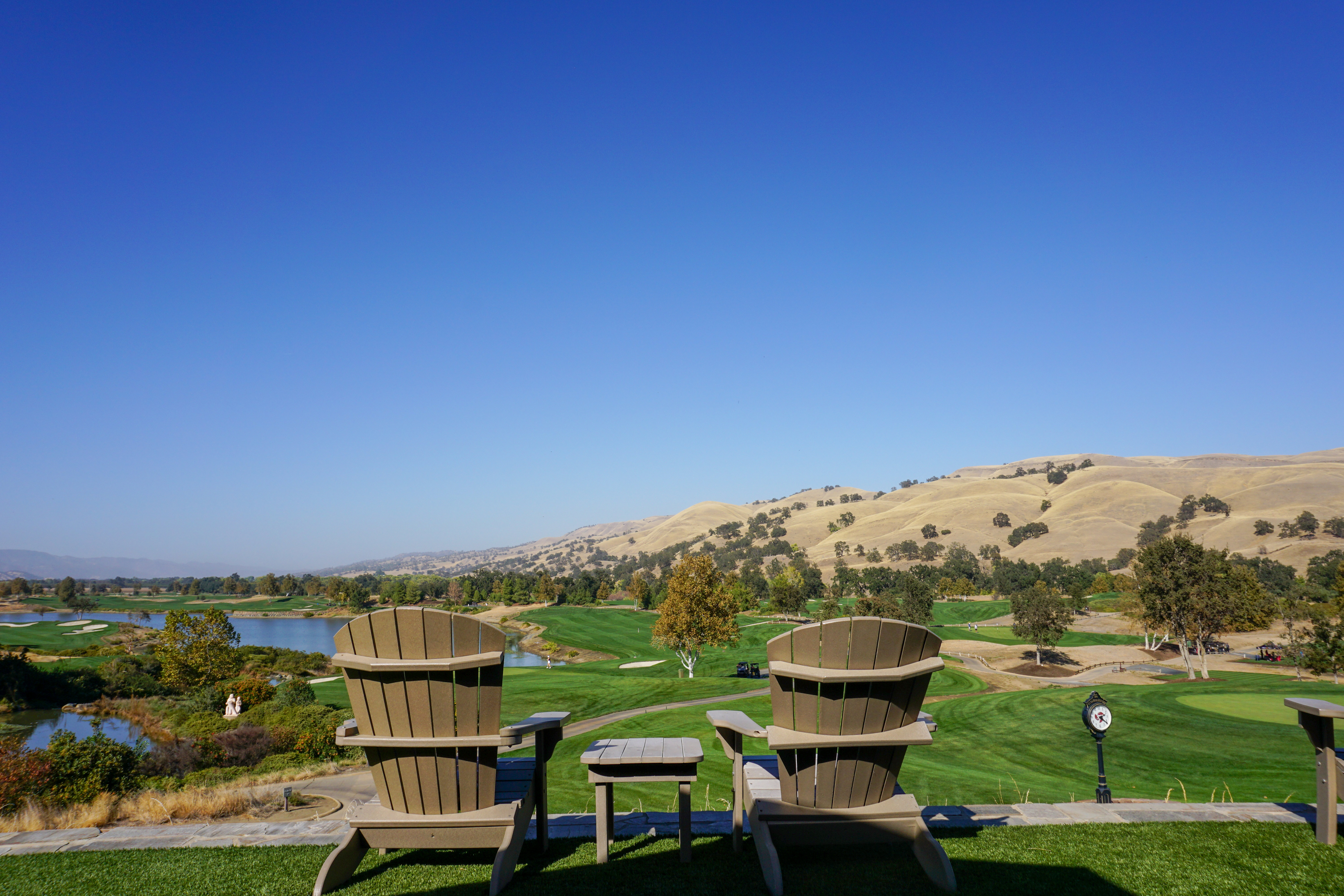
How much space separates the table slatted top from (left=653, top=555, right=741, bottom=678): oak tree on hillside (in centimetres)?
2183

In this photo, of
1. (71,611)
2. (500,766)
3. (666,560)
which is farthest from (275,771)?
(666,560)

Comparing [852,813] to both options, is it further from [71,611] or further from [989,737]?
[71,611]

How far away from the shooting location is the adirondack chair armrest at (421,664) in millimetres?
3463

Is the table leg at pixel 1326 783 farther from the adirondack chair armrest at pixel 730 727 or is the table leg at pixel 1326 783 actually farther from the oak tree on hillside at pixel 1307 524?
the oak tree on hillside at pixel 1307 524

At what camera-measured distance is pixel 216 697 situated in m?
23.7

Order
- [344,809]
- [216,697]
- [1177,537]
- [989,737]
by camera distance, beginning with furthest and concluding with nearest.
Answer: [1177,537] → [216,697] → [989,737] → [344,809]

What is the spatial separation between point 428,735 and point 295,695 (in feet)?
70.0

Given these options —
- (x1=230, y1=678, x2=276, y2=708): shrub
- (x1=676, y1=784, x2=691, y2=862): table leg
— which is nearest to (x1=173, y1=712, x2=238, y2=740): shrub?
(x1=230, y1=678, x2=276, y2=708): shrub

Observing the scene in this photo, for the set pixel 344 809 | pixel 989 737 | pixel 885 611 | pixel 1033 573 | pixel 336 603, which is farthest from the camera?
pixel 336 603

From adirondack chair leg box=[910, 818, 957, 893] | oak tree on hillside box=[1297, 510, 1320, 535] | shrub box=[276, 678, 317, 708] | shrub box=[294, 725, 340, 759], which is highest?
adirondack chair leg box=[910, 818, 957, 893]

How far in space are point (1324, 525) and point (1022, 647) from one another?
5733cm

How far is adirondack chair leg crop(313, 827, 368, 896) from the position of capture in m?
3.55

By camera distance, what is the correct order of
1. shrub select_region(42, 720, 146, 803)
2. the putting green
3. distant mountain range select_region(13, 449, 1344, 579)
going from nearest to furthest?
shrub select_region(42, 720, 146, 803) < the putting green < distant mountain range select_region(13, 449, 1344, 579)

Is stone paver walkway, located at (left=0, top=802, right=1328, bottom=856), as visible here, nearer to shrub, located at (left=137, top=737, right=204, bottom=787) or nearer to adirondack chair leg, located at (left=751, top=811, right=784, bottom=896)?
adirondack chair leg, located at (left=751, top=811, right=784, bottom=896)
